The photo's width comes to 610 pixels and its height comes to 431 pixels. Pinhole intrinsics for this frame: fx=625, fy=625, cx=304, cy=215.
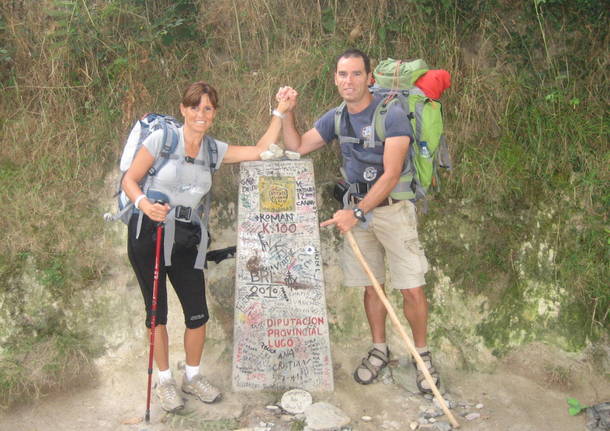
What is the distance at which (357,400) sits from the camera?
5379 mm

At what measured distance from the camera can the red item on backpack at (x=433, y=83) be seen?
5.00 metres

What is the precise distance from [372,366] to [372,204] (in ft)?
5.18

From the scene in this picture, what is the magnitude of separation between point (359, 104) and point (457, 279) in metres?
1.98

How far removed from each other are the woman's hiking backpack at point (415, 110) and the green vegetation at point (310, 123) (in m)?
0.91

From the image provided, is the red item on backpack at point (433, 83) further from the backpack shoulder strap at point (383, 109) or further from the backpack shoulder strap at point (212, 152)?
the backpack shoulder strap at point (212, 152)

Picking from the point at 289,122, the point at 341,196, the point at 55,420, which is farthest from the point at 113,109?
the point at 55,420

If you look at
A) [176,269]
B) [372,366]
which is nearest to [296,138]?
[176,269]

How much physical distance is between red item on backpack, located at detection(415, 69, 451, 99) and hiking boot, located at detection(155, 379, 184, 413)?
3177mm

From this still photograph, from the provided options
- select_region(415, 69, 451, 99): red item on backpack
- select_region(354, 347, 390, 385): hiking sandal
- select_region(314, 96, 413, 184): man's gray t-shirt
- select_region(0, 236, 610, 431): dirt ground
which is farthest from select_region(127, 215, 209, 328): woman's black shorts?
select_region(415, 69, 451, 99): red item on backpack

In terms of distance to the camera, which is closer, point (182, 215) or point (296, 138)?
point (182, 215)

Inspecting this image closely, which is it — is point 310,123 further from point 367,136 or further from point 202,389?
point 202,389

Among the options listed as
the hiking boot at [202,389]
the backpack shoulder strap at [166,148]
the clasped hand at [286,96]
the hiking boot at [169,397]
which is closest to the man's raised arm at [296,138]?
the clasped hand at [286,96]

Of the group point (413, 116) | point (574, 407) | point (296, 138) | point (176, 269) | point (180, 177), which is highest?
point (413, 116)

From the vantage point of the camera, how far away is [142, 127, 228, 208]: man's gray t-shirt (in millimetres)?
4605
